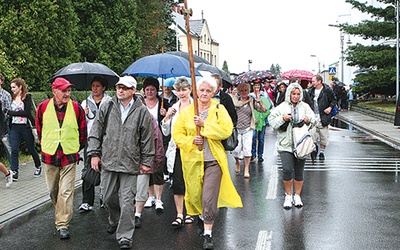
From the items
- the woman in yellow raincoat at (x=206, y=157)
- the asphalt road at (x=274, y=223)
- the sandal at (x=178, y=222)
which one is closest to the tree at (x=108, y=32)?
the asphalt road at (x=274, y=223)

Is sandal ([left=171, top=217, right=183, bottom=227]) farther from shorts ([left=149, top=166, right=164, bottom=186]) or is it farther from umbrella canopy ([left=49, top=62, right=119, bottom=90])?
umbrella canopy ([left=49, top=62, right=119, bottom=90])

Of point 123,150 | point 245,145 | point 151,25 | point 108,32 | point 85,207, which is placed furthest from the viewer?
point 151,25

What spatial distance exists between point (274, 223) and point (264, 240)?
0.85 metres

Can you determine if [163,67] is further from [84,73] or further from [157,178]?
[157,178]

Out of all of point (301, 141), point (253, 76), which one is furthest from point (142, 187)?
point (253, 76)

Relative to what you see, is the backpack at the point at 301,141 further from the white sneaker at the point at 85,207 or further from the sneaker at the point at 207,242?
the white sneaker at the point at 85,207

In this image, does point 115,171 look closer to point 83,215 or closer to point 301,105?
point 83,215

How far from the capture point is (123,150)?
20.6 feet

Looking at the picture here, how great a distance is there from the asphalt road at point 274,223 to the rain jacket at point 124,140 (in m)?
0.91

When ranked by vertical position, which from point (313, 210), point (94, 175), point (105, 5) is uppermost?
point (105, 5)

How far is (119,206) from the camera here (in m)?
6.61

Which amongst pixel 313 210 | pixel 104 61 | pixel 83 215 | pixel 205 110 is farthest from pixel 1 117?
pixel 104 61

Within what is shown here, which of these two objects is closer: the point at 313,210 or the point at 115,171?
the point at 115,171

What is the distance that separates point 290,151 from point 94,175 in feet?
8.97
